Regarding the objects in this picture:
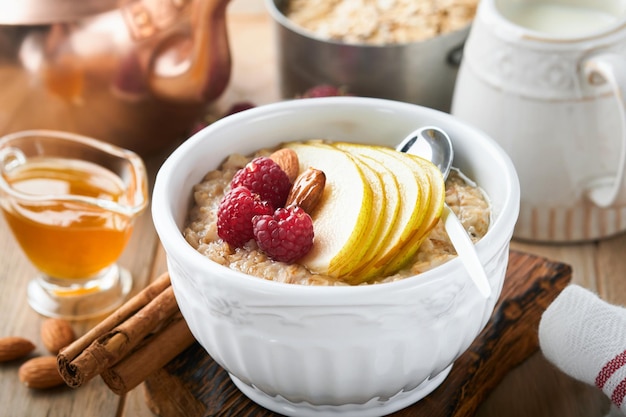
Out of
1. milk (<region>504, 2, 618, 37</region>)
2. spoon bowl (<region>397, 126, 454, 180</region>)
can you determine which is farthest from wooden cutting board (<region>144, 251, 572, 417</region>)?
milk (<region>504, 2, 618, 37</region>)

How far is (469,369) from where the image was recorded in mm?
1216

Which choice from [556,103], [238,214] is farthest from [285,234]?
[556,103]

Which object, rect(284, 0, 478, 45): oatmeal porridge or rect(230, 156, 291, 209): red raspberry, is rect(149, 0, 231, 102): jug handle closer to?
rect(284, 0, 478, 45): oatmeal porridge

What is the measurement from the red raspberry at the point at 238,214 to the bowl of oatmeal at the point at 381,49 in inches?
29.4

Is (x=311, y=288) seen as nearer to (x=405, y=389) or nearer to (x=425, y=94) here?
(x=405, y=389)

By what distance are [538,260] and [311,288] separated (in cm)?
58

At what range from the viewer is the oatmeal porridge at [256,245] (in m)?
1.03

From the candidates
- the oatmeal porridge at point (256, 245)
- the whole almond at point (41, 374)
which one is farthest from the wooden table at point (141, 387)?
the oatmeal porridge at point (256, 245)

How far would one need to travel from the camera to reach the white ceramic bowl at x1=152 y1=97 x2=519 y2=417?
0.95 metres

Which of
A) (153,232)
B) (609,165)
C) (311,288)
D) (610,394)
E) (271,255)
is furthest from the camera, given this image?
(153,232)

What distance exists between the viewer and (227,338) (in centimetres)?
102

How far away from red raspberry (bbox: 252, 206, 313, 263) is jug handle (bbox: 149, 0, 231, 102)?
0.73 metres

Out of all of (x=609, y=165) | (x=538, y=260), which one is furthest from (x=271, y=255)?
(x=609, y=165)

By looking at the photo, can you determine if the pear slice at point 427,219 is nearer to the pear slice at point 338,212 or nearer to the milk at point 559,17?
the pear slice at point 338,212
